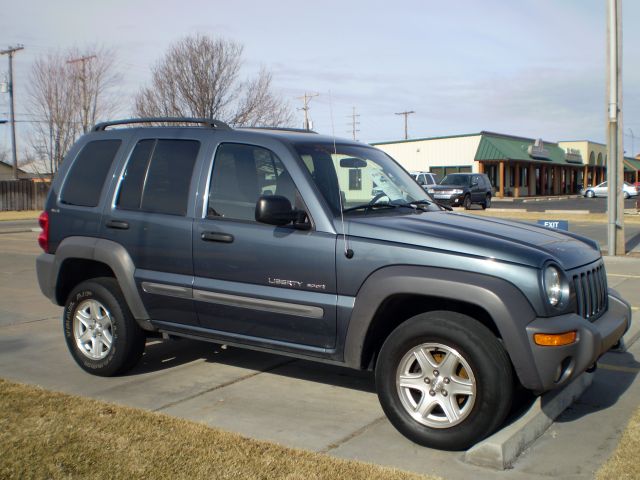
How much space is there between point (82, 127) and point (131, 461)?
30932 mm

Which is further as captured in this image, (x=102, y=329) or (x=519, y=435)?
(x=102, y=329)

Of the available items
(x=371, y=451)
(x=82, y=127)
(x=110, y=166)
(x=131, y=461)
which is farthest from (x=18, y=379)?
(x=82, y=127)

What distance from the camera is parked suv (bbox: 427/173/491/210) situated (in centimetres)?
3200

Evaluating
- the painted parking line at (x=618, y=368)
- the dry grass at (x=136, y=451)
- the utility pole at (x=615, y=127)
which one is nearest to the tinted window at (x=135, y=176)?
the dry grass at (x=136, y=451)

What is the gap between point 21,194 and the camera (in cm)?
4134

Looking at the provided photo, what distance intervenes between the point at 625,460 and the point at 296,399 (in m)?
2.36

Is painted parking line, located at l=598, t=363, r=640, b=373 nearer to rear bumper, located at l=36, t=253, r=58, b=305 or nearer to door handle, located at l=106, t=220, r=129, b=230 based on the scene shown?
door handle, located at l=106, t=220, r=129, b=230

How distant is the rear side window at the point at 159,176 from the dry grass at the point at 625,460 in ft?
11.1

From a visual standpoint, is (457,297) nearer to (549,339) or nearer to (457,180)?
(549,339)

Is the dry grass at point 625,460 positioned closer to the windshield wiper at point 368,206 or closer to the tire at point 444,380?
the tire at point 444,380

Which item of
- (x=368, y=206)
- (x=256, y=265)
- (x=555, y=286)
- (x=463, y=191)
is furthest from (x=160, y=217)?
(x=463, y=191)

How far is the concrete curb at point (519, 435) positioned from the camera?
4.10 meters

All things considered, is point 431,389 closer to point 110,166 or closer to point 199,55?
point 110,166

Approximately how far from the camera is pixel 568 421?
4.97 metres
